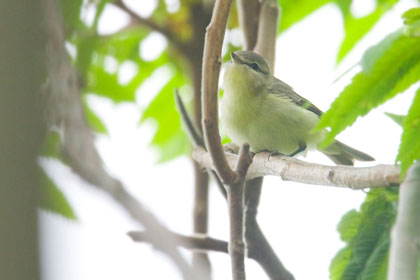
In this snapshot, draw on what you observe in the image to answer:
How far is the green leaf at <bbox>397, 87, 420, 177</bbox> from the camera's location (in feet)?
4.86

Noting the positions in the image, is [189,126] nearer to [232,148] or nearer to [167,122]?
[232,148]

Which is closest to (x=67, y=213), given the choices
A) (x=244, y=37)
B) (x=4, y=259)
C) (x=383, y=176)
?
(x=383, y=176)

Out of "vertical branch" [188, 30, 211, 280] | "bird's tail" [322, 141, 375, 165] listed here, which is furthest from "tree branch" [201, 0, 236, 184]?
"bird's tail" [322, 141, 375, 165]

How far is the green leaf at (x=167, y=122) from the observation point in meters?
4.73

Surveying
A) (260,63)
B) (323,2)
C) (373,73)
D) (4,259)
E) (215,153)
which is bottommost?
(4,259)

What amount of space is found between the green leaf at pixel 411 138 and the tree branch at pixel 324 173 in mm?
141

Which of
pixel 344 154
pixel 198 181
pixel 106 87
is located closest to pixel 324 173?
pixel 198 181

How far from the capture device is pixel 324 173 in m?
2.00

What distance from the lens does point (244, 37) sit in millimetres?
4047

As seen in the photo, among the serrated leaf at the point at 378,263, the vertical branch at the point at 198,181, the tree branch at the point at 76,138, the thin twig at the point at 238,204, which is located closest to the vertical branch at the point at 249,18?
the vertical branch at the point at 198,181

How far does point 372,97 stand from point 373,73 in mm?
65

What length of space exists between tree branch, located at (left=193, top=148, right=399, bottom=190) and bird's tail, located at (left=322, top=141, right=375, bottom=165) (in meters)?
2.63

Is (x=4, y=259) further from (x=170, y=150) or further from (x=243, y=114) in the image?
(x=170, y=150)

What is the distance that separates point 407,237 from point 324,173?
2.55 feet
